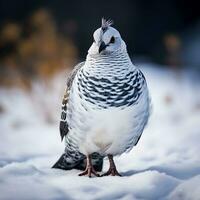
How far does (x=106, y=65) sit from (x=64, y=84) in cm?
378

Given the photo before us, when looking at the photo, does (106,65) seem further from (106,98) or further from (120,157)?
(120,157)

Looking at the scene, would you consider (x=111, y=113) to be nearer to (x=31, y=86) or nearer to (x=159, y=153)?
(x=159, y=153)

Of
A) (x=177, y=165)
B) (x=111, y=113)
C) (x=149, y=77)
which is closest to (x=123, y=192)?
(x=111, y=113)

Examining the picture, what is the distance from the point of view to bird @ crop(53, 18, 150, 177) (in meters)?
3.17

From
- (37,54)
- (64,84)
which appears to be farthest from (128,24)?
(37,54)

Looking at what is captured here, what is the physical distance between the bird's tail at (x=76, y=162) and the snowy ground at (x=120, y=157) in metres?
0.07

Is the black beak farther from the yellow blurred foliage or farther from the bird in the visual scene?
the yellow blurred foliage

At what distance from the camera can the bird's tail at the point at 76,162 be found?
3559 mm

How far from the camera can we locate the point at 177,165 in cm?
363

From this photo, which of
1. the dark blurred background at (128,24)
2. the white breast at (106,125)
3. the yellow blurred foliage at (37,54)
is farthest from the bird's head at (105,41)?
the dark blurred background at (128,24)

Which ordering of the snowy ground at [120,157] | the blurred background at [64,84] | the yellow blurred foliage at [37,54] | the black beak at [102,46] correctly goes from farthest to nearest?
the yellow blurred foliage at [37,54]
the blurred background at [64,84]
the black beak at [102,46]
the snowy ground at [120,157]

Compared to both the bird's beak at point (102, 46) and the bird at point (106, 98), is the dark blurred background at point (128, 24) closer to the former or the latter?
the bird at point (106, 98)

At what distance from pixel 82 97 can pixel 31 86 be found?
3.58 meters

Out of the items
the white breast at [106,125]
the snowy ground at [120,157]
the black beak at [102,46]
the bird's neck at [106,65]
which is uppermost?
the black beak at [102,46]
